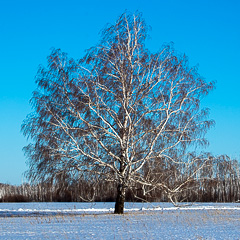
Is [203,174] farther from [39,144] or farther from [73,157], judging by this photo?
[39,144]

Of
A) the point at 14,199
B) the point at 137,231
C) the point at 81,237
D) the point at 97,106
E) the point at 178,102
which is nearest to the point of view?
the point at 81,237

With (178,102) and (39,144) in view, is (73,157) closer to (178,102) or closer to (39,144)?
(39,144)

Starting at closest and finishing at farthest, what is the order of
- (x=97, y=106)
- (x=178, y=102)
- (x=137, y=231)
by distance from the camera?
(x=137, y=231) < (x=97, y=106) < (x=178, y=102)

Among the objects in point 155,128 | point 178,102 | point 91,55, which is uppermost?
point 91,55

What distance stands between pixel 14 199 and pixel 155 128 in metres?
47.3

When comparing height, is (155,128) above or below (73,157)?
above

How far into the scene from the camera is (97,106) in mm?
19188

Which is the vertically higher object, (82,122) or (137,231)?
(82,122)

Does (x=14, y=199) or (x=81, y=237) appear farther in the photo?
(x=14, y=199)

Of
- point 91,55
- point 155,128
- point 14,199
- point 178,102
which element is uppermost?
point 91,55

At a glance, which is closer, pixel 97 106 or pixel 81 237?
pixel 81 237

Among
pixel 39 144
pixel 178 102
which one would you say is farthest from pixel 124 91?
pixel 39 144

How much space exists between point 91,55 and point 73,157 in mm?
4784

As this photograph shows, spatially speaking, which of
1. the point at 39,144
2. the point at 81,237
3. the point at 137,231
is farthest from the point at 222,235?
the point at 39,144
